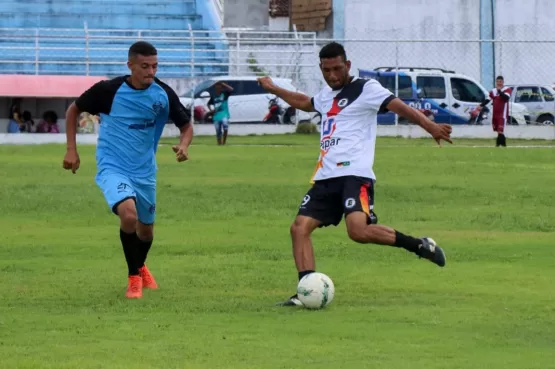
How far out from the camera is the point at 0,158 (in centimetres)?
2672

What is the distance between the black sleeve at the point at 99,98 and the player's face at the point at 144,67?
0.23 meters

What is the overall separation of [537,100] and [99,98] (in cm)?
3247

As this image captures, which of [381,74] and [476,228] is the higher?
[381,74]

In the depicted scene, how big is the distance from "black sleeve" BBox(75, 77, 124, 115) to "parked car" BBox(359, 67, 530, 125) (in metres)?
29.5

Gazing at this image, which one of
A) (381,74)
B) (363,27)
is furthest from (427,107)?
(363,27)

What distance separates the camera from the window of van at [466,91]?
40594mm

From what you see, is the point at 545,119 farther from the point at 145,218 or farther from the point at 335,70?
the point at 335,70

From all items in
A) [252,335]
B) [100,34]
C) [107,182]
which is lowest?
[252,335]

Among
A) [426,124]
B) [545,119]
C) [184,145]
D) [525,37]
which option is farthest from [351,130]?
[525,37]

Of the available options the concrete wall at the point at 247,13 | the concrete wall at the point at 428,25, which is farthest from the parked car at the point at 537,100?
the concrete wall at the point at 247,13

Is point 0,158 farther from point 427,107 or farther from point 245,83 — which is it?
point 427,107

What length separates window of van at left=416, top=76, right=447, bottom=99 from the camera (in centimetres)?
4019

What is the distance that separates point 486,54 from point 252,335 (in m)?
39.7

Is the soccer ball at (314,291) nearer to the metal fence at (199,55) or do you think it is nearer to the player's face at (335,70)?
the player's face at (335,70)
